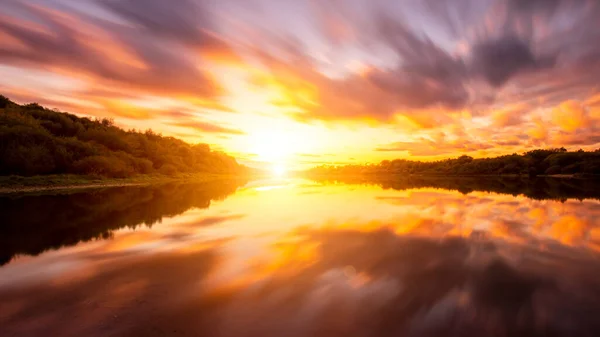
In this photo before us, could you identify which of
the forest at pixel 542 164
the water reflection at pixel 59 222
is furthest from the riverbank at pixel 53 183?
the forest at pixel 542 164

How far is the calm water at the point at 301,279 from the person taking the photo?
6289mm

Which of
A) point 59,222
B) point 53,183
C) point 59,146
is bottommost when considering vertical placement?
point 53,183

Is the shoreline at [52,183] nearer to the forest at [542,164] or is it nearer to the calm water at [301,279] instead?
the calm water at [301,279]

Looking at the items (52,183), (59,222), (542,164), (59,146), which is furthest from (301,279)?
(542,164)

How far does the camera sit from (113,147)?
234 feet

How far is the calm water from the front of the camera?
6.29m

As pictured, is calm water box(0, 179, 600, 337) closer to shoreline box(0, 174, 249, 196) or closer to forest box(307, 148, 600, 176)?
shoreline box(0, 174, 249, 196)

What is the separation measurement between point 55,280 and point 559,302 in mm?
14166

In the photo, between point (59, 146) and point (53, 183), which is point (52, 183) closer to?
point (53, 183)

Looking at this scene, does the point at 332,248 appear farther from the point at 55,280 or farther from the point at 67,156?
the point at 67,156

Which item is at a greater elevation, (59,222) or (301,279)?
(301,279)

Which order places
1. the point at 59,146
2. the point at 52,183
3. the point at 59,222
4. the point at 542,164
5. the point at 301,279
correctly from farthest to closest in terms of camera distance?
the point at 542,164 → the point at 59,146 → the point at 52,183 → the point at 59,222 → the point at 301,279

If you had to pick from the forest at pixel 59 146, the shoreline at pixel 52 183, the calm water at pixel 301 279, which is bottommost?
the shoreline at pixel 52 183

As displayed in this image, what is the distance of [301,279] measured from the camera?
8.99m
